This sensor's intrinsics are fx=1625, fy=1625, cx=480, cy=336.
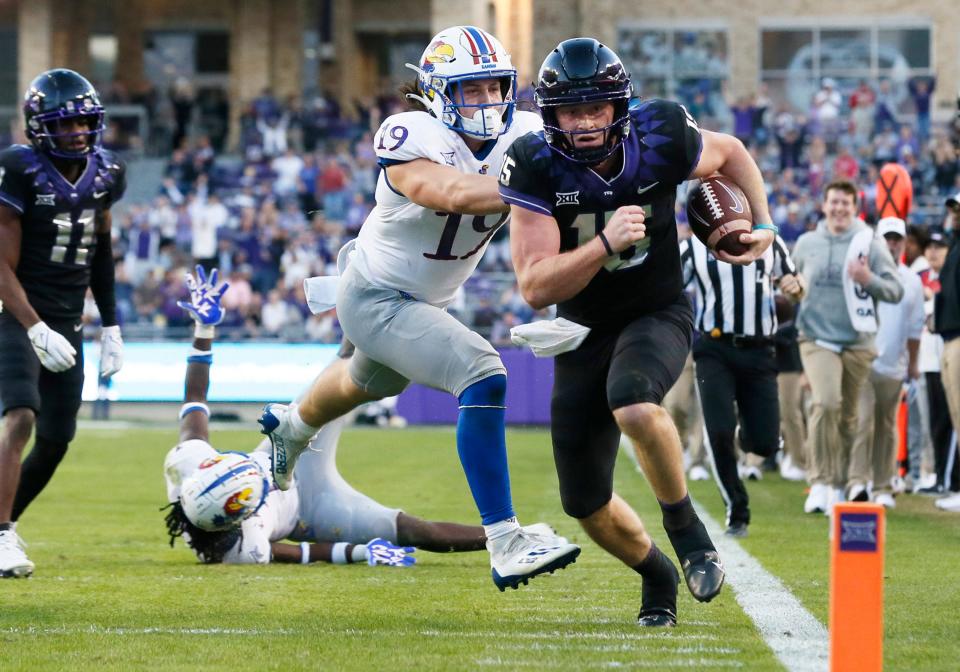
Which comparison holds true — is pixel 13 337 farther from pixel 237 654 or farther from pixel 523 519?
pixel 523 519

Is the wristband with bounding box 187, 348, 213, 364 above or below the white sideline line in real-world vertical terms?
above

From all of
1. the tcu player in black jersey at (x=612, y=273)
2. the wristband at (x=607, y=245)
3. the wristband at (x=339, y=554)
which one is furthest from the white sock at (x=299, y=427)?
the wristband at (x=607, y=245)

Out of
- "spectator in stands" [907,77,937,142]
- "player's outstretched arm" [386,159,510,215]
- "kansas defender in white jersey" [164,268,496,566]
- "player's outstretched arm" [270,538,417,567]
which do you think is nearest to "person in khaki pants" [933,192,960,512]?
"kansas defender in white jersey" [164,268,496,566]

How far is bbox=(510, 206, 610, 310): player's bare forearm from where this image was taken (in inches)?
181

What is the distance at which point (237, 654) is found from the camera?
4426mm

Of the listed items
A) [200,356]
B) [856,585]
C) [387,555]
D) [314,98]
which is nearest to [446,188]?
[856,585]

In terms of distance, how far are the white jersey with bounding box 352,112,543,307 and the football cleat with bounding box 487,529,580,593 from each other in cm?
101

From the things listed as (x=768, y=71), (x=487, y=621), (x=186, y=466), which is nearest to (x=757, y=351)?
(x=186, y=466)

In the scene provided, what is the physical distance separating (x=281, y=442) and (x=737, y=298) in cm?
300

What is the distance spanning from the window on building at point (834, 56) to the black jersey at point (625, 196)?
84.5 feet

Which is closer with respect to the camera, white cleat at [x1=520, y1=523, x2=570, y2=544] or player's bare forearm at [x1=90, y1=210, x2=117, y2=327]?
white cleat at [x1=520, y1=523, x2=570, y2=544]

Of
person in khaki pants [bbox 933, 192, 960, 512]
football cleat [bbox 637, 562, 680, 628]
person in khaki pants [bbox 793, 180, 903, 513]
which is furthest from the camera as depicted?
person in khaki pants [bbox 793, 180, 903, 513]

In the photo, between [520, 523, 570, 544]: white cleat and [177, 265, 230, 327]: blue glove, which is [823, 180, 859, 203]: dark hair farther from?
[520, 523, 570, 544]: white cleat

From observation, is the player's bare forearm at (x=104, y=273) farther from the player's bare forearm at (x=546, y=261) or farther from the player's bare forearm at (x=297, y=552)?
the player's bare forearm at (x=546, y=261)
